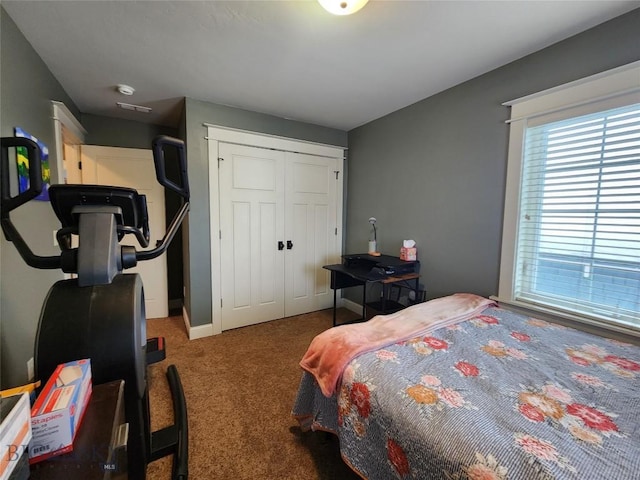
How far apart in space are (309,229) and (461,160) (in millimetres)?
1796

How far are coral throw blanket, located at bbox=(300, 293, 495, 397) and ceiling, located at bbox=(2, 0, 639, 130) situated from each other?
1.72m

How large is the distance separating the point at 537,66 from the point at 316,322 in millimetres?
2948

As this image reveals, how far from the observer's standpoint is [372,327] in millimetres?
1529

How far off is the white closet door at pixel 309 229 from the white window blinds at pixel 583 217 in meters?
2.06

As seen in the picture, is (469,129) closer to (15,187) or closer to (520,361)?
(520,361)

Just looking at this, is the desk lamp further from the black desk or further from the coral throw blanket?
the coral throw blanket

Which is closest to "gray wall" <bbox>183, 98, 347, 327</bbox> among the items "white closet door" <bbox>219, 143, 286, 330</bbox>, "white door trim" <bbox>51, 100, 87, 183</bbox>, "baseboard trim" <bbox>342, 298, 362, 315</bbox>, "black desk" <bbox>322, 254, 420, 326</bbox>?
"white closet door" <bbox>219, 143, 286, 330</bbox>

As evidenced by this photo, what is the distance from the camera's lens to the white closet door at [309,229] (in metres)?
3.22

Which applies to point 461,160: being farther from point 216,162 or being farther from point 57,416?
point 57,416

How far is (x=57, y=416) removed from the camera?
2.04 feet

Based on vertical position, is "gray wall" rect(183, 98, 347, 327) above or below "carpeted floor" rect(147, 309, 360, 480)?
above

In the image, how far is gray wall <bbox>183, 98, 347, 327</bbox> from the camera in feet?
8.49

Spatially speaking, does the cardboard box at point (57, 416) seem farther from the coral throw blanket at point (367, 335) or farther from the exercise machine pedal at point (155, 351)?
the exercise machine pedal at point (155, 351)

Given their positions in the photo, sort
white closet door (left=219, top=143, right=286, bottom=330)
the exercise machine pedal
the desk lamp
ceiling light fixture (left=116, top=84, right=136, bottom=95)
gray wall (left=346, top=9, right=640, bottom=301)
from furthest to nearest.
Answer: the desk lamp < white closet door (left=219, top=143, right=286, bottom=330) < ceiling light fixture (left=116, top=84, right=136, bottom=95) < the exercise machine pedal < gray wall (left=346, top=9, right=640, bottom=301)
